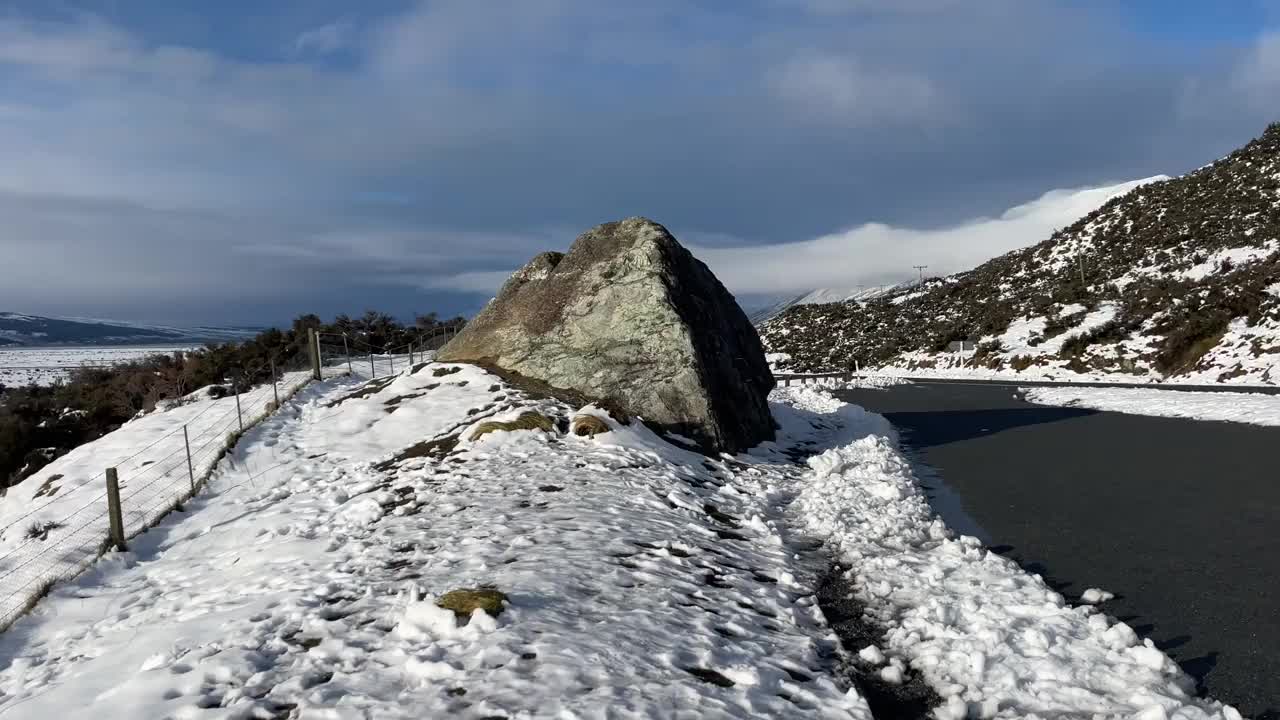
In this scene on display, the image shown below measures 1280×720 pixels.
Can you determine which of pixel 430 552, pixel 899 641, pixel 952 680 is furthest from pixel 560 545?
pixel 952 680

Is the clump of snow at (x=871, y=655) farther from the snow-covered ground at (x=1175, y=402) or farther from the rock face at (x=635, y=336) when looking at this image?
the snow-covered ground at (x=1175, y=402)

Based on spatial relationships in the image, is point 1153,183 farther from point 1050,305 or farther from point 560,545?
point 560,545

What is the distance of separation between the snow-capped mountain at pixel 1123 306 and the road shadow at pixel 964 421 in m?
9.44

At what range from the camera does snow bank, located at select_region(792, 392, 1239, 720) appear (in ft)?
15.5

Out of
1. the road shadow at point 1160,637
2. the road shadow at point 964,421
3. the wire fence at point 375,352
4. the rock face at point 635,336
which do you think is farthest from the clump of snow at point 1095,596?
the wire fence at point 375,352

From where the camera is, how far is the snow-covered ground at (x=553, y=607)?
181 inches

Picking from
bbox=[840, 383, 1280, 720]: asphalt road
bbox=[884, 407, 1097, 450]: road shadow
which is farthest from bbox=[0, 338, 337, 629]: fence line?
bbox=[884, 407, 1097, 450]: road shadow

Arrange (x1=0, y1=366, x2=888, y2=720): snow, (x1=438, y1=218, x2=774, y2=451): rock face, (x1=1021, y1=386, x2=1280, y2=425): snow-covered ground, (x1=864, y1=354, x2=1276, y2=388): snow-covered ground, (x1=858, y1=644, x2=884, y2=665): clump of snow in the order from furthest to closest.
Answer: (x1=864, y1=354, x2=1276, y2=388): snow-covered ground → (x1=1021, y1=386, x2=1280, y2=425): snow-covered ground → (x1=438, y1=218, x2=774, y2=451): rock face → (x1=858, y1=644, x2=884, y2=665): clump of snow → (x1=0, y1=366, x2=888, y2=720): snow

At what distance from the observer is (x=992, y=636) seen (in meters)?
5.59

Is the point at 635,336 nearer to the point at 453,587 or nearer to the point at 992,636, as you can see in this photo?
the point at 453,587

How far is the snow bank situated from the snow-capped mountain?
78.9 feet

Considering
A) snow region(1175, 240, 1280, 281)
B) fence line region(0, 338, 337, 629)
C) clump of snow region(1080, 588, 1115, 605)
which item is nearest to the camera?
clump of snow region(1080, 588, 1115, 605)

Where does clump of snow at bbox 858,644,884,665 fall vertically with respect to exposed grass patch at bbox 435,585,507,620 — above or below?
below

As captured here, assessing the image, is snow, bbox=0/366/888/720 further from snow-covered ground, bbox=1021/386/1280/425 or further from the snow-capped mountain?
the snow-capped mountain
